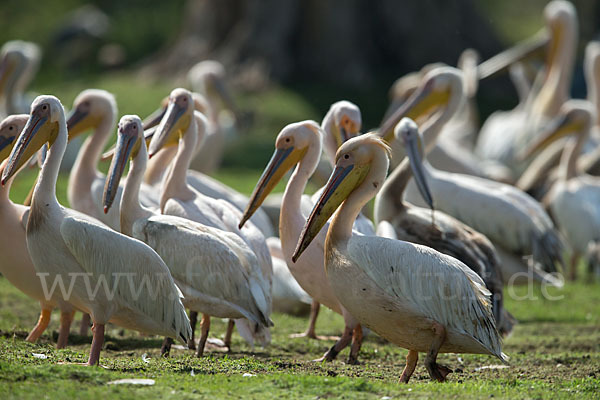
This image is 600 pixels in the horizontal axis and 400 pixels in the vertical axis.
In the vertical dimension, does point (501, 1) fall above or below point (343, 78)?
above

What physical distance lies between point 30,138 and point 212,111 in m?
7.31

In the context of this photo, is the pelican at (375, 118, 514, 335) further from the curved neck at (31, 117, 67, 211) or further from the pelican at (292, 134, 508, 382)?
the curved neck at (31, 117, 67, 211)

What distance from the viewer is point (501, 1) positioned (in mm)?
Result: 28672

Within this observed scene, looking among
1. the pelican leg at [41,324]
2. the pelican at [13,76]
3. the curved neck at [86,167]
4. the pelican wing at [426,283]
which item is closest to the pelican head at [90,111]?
the curved neck at [86,167]

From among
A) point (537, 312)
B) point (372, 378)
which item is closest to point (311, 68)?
point (537, 312)

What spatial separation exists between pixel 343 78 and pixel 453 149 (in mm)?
8396

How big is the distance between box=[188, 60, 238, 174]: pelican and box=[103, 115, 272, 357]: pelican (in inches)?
229

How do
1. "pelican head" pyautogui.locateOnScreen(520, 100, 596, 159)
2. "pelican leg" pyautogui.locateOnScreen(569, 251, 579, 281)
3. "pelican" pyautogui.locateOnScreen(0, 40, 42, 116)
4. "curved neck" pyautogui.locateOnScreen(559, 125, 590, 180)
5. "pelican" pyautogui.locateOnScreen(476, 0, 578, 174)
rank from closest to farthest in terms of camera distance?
"pelican leg" pyautogui.locateOnScreen(569, 251, 579, 281) → "curved neck" pyautogui.locateOnScreen(559, 125, 590, 180) → "pelican head" pyautogui.locateOnScreen(520, 100, 596, 159) → "pelican" pyautogui.locateOnScreen(0, 40, 42, 116) → "pelican" pyautogui.locateOnScreen(476, 0, 578, 174)

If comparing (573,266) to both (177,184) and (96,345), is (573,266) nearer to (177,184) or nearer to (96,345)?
(177,184)

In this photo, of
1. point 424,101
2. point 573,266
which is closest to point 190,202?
point 424,101

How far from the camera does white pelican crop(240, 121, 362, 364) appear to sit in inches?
255

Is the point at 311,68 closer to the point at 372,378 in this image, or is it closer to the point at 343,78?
the point at 343,78

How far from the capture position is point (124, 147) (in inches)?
246

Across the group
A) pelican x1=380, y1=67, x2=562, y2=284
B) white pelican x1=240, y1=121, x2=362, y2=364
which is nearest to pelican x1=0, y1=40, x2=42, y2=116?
pelican x1=380, y1=67, x2=562, y2=284
